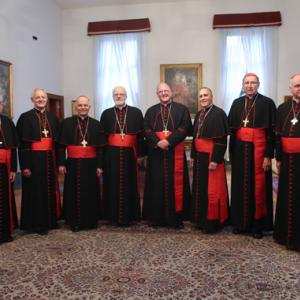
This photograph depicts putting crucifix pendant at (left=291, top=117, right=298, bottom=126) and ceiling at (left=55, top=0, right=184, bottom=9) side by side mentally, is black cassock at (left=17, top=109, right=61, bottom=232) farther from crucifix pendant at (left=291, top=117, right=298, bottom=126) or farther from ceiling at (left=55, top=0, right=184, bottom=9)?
ceiling at (left=55, top=0, right=184, bottom=9)

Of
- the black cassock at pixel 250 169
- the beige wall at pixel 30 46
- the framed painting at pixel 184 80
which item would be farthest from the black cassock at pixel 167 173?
the framed painting at pixel 184 80

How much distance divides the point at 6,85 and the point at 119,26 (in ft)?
12.1

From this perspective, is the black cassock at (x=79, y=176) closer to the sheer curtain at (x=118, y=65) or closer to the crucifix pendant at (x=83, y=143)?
the crucifix pendant at (x=83, y=143)

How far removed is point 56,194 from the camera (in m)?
4.06

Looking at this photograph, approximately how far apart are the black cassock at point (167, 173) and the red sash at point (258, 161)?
76cm

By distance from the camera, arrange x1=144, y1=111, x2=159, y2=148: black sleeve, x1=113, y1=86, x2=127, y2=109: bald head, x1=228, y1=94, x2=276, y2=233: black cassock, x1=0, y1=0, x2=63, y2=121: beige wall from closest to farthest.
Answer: x1=228, y1=94, x2=276, y2=233: black cassock
x1=144, y1=111, x2=159, y2=148: black sleeve
x1=113, y1=86, x2=127, y2=109: bald head
x1=0, y1=0, x2=63, y2=121: beige wall

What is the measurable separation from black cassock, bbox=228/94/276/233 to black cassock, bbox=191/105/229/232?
0.13 metres

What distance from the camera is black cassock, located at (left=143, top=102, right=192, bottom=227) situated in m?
3.98

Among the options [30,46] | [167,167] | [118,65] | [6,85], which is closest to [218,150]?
[167,167]

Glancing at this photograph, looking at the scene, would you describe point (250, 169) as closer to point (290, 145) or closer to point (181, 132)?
point (290, 145)

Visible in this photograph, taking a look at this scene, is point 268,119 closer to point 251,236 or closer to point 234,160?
point 234,160

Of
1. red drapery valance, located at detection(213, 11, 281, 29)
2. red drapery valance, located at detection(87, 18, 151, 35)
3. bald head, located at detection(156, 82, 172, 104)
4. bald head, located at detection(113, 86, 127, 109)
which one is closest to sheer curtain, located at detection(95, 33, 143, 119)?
red drapery valance, located at detection(87, 18, 151, 35)

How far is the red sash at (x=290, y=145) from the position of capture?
3.24m

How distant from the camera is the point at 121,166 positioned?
13.3ft
